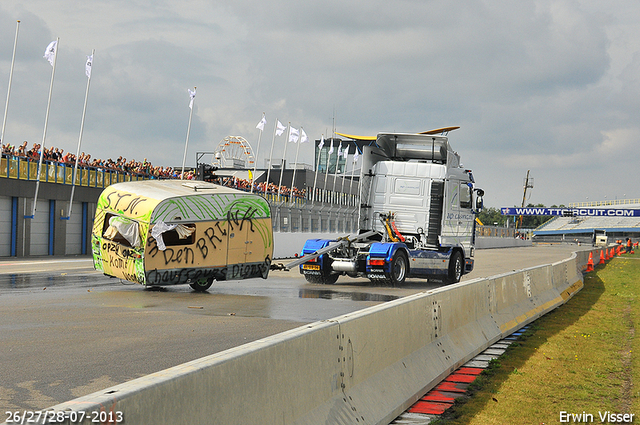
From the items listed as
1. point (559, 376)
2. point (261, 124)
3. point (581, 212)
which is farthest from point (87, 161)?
point (581, 212)

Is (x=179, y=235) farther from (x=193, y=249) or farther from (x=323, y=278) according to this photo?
(x=323, y=278)

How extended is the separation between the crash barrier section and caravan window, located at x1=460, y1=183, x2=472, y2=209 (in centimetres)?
1138

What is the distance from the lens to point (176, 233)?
54.1ft

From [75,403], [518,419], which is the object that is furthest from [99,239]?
[75,403]

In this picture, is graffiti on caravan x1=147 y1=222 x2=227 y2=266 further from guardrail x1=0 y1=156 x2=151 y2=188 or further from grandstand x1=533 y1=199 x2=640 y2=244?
grandstand x1=533 y1=199 x2=640 y2=244

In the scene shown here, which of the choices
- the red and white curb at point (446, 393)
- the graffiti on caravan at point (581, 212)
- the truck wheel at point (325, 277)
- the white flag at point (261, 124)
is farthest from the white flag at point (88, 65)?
the graffiti on caravan at point (581, 212)

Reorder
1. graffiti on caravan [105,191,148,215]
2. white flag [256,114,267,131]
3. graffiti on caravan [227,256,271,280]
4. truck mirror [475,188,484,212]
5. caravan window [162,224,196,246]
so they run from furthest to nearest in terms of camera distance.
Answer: white flag [256,114,267,131] < truck mirror [475,188,484,212] < graffiti on caravan [227,256,271,280] < caravan window [162,224,196,246] < graffiti on caravan [105,191,148,215]

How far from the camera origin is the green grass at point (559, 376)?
6754 mm

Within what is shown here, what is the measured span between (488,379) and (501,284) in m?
4.28

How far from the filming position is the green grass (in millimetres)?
6754

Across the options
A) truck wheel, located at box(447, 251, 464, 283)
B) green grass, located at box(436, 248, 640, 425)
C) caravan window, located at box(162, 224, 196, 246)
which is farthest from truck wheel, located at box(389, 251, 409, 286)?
caravan window, located at box(162, 224, 196, 246)

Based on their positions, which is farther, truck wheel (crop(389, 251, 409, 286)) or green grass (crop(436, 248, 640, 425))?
truck wheel (crop(389, 251, 409, 286))

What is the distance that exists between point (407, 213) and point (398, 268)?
213 cm

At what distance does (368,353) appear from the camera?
253 inches
